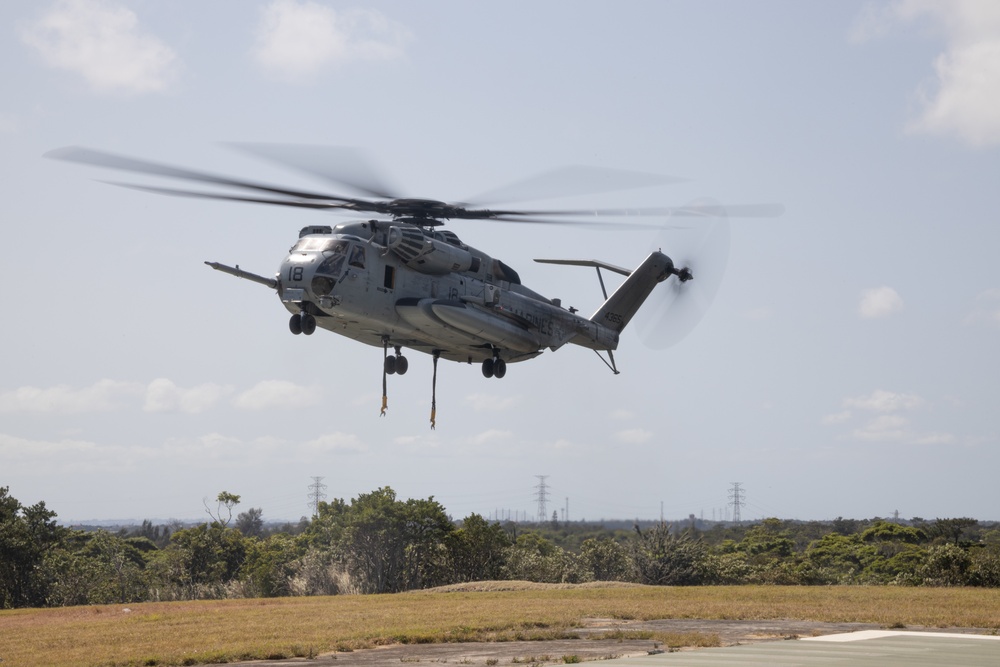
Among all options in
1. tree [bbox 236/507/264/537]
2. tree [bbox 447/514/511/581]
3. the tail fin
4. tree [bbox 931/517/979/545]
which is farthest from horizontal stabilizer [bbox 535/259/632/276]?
tree [bbox 236/507/264/537]

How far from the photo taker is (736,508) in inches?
6973

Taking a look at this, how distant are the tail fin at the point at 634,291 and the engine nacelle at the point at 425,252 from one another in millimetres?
7841

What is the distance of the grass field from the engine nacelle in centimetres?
952

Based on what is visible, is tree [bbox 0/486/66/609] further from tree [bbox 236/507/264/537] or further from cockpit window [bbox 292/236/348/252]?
tree [bbox 236/507/264/537]

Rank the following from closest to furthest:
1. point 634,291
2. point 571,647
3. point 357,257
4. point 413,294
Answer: point 571,647
point 357,257
point 413,294
point 634,291

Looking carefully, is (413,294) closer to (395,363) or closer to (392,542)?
(395,363)

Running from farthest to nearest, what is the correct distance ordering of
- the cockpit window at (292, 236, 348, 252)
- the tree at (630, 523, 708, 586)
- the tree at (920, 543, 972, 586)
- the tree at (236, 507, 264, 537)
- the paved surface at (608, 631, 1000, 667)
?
1. the tree at (236, 507, 264, 537)
2. the tree at (630, 523, 708, 586)
3. the tree at (920, 543, 972, 586)
4. the cockpit window at (292, 236, 348, 252)
5. the paved surface at (608, 631, 1000, 667)

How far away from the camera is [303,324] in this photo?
2777 cm

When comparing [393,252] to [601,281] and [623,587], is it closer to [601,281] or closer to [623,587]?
[601,281]

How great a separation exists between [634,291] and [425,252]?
1068cm

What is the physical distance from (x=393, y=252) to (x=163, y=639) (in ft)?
37.4

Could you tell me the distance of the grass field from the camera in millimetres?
25641

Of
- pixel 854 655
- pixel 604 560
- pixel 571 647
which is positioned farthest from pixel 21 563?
pixel 854 655

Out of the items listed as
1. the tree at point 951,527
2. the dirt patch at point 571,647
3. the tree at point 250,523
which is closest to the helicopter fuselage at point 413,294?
the dirt patch at point 571,647
